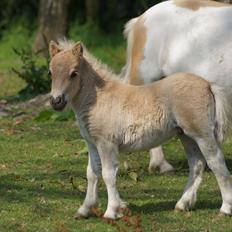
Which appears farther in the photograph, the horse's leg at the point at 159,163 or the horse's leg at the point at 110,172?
the horse's leg at the point at 159,163

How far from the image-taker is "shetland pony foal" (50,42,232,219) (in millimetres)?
6465

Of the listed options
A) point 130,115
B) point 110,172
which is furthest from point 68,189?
point 130,115

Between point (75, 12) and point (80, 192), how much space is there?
1652 centimetres

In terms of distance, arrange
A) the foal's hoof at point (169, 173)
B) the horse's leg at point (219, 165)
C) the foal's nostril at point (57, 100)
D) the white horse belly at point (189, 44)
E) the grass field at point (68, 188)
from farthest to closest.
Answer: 1. the foal's hoof at point (169, 173)
2. the white horse belly at point (189, 44)
3. the horse's leg at point (219, 165)
4. the grass field at point (68, 188)
5. the foal's nostril at point (57, 100)

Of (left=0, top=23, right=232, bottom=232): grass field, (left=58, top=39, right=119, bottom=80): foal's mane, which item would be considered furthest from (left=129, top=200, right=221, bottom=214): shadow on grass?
(left=58, top=39, right=119, bottom=80): foal's mane

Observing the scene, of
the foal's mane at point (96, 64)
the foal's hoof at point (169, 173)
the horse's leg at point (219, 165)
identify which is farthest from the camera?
the foal's hoof at point (169, 173)

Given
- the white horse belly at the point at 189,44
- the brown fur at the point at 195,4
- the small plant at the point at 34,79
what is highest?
the brown fur at the point at 195,4

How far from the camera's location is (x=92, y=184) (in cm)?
669

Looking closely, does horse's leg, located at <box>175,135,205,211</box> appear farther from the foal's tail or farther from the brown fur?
the brown fur

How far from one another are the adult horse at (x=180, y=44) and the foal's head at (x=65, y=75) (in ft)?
6.66

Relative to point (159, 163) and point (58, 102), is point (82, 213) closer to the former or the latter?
point (58, 102)

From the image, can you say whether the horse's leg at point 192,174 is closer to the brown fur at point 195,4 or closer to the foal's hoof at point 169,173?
the foal's hoof at point 169,173

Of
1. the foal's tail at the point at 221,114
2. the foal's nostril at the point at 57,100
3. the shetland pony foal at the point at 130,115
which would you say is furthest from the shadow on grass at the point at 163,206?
the foal's nostril at the point at 57,100

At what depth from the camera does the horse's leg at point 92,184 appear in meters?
6.64
